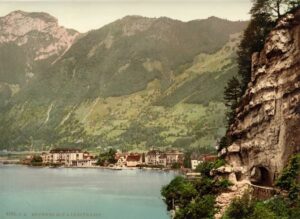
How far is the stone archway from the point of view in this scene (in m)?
28.6

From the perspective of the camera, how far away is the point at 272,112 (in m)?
28.5

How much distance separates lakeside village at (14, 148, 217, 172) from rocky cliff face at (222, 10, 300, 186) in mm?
64130

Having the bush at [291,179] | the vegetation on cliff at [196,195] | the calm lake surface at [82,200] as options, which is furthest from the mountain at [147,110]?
the bush at [291,179]

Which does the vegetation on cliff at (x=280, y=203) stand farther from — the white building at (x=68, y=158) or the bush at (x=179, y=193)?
the white building at (x=68, y=158)

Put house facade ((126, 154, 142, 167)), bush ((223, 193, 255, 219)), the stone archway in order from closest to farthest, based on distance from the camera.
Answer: bush ((223, 193, 255, 219)), the stone archway, house facade ((126, 154, 142, 167))

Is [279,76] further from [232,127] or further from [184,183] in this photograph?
[184,183]

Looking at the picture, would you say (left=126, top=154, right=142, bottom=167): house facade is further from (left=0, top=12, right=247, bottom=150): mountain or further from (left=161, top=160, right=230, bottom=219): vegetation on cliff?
(left=161, top=160, right=230, bottom=219): vegetation on cliff

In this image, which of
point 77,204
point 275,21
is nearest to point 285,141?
point 275,21

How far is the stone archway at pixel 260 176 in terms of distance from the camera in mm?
28562

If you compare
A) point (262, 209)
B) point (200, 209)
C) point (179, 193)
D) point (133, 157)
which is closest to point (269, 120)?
point (200, 209)

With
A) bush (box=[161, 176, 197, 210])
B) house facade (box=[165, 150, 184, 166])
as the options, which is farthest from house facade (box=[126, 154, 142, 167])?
bush (box=[161, 176, 197, 210])

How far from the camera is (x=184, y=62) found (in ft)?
648

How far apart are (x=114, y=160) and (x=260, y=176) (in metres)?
88.1

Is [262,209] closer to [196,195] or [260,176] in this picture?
[260,176]
